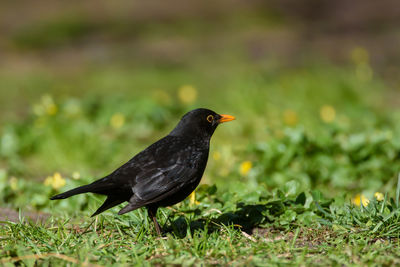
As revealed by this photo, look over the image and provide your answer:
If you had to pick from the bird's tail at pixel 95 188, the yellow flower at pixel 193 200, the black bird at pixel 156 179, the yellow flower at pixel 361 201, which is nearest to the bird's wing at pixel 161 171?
the black bird at pixel 156 179

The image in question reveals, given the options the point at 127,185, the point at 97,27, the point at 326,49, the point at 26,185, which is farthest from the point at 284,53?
the point at 127,185

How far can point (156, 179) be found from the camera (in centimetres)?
409

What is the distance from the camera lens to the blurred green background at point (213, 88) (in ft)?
20.3

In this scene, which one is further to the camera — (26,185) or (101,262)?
(26,185)

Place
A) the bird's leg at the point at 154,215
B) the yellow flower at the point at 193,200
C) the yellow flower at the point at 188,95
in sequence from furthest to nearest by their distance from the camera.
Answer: the yellow flower at the point at 188,95 < the yellow flower at the point at 193,200 < the bird's leg at the point at 154,215

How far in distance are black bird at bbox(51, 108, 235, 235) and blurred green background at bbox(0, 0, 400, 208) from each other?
2.65ft

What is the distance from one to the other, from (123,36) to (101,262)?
39.3 ft

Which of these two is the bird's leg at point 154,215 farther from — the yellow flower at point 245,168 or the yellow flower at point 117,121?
the yellow flower at point 117,121

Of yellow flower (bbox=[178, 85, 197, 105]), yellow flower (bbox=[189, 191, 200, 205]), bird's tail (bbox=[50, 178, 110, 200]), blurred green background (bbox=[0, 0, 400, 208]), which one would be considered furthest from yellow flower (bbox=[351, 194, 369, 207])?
yellow flower (bbox=[178, 85, 197, 105])

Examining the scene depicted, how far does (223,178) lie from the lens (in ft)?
21.1

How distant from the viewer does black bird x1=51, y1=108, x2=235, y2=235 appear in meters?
3.96

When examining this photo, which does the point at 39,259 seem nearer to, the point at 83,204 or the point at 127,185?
the point at 127,185

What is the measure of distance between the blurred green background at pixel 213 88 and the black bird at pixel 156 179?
807 millimetres

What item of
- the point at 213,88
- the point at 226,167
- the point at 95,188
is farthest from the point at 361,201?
the point at 213,88
